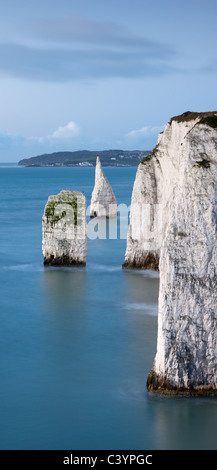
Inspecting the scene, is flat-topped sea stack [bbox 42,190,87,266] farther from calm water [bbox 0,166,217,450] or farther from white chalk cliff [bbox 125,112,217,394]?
white chalk cliff [bbox 125,112,217,394]

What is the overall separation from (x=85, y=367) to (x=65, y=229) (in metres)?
18.8

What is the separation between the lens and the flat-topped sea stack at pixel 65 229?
1785 inches

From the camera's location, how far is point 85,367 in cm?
2764

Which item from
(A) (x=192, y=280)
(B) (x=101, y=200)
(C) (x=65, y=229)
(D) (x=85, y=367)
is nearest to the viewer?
(A) (x=192, y=280)

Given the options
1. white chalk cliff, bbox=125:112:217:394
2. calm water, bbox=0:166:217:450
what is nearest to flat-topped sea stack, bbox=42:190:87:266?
calm water, bbox=0:166:217:450

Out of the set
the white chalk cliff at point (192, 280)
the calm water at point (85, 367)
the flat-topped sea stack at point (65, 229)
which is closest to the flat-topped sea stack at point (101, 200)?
the calm water at point (85, 367)

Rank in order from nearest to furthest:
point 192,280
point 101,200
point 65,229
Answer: point 192,280, point 65,229, point 101,200

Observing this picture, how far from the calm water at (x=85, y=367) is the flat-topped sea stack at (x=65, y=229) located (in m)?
1.19

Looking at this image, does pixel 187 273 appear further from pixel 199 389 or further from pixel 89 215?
pixel 89 215

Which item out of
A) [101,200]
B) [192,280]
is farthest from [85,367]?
[101,200]

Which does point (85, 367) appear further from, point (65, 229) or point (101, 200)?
point (101, 200)

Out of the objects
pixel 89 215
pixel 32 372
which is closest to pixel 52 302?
pixel 32 372

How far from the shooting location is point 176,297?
22.0 metres
